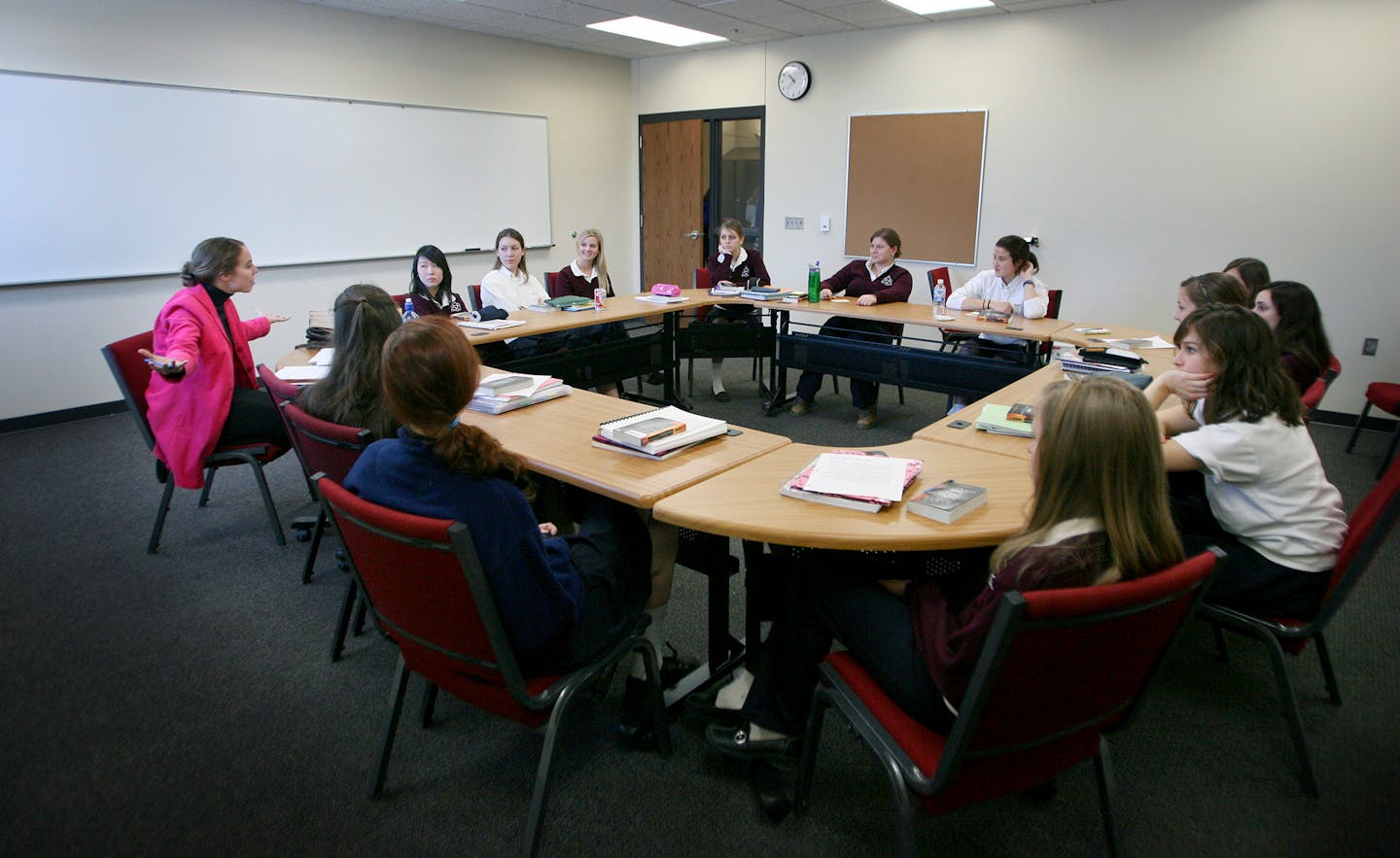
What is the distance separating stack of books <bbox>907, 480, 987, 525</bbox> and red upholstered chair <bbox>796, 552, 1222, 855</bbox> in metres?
0.40

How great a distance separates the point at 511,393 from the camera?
8.56 ft

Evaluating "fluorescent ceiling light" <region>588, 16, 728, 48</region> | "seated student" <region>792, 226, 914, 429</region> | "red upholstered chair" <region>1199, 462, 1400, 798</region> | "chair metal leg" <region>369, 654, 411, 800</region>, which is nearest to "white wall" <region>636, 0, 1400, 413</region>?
"fluorescent ceiling light" <region>588, 16, 728, 48</region>

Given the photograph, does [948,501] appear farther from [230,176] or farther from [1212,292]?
[230,176]

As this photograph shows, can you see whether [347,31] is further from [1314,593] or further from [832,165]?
[1314,593]

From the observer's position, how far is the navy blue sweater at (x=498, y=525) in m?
1.43

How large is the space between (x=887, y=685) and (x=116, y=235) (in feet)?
17.7

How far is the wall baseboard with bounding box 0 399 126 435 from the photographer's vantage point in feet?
15.1

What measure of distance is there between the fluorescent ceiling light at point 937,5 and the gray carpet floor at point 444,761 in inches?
169

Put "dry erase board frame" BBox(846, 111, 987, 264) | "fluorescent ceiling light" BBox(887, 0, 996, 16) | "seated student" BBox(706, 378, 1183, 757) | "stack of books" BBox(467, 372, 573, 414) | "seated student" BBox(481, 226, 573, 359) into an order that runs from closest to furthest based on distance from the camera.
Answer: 1. "seated student" BBox(706, 378, 1183, 757)
2. "stack of books" BBox(467, 372, 573, 414)
3. "seated student" BBox(481, 226, 573, 359)
4. "fluorescent ceiling light" BBox(887, 0, 996, 16)
5. "dry erase board frame" BBox(846, 111, 987, 264)

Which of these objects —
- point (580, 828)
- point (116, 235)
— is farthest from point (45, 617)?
point (116, 235)

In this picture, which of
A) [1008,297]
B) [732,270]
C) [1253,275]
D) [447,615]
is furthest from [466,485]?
[732,270]

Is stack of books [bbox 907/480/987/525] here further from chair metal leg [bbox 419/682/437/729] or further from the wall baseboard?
the wall baseboard

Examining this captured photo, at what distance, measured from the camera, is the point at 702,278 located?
5840mm

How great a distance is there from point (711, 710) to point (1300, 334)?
8.22 ft
